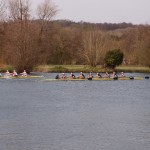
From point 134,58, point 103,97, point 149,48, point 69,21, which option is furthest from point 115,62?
point 69,21

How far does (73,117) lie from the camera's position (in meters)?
29.2

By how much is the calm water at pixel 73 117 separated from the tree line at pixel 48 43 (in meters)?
17.1

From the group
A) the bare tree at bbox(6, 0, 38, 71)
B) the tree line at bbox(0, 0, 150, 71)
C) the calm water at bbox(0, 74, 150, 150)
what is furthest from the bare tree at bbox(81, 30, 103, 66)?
the calm water at bbox(0, 74, 150, 150)

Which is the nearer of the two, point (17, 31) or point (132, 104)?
point (132, 104)

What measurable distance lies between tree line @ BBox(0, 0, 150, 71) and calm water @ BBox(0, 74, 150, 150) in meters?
17.1

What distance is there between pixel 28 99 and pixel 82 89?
993 centimetres

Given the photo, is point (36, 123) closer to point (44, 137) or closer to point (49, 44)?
point (44, 137)

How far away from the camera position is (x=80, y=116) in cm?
2962

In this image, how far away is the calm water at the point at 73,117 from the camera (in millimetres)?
22406

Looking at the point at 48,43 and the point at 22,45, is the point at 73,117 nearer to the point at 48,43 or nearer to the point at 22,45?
the point at 22,45

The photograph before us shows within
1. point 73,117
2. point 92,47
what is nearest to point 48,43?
point 92,47

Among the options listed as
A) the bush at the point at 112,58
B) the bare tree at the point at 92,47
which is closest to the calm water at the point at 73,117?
the bush at the point at 112,58

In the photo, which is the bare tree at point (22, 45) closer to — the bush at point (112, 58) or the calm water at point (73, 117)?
the bush at point (112, 58)

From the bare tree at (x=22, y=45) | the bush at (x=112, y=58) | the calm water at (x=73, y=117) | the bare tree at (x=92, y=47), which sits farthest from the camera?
the bare tree at (x=92, y=47)
